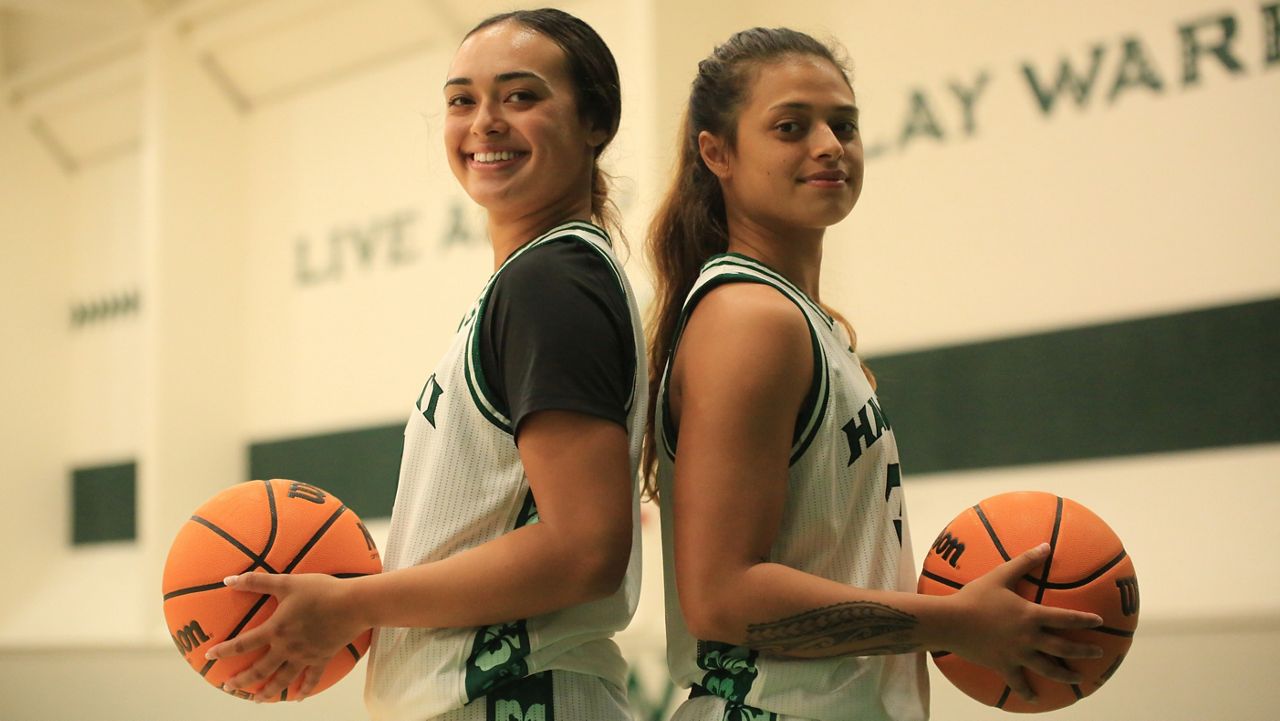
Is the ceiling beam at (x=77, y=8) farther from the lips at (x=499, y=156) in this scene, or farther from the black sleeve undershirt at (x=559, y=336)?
the black sleeve undershirt at (x=559, y=336)

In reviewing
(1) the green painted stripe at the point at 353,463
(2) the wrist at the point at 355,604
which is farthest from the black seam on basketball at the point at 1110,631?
(1) the green painted stripe at the point at 353,463

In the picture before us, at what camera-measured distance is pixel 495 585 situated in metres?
1.50

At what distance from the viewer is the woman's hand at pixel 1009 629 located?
1543 mm

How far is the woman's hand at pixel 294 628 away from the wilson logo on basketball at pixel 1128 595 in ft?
3.30

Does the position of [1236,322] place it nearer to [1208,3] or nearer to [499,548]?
[1208,3]

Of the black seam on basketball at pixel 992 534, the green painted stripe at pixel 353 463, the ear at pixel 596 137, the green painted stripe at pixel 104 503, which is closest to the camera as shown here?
the black seam on basketball at pixel 992 534

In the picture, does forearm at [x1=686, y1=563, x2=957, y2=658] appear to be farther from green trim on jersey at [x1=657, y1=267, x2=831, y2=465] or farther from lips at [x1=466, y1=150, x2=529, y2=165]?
lips at [x1=466, y1=150, x2=529, y2=165]

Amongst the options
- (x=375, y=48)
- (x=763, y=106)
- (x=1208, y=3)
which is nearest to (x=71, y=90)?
(x=375, y=48)

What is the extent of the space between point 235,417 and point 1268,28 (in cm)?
570

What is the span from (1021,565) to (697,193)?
0.78 metres

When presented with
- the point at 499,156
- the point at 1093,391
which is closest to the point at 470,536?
the point at 499,156

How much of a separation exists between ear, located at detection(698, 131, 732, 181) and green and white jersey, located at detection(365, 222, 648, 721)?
12.6 inches

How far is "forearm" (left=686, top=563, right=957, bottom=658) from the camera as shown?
1533 millimetres

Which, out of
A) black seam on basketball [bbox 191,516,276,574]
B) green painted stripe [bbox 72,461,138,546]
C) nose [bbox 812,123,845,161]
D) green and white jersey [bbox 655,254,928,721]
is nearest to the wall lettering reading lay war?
nose [bbox 812,123,845,161]
